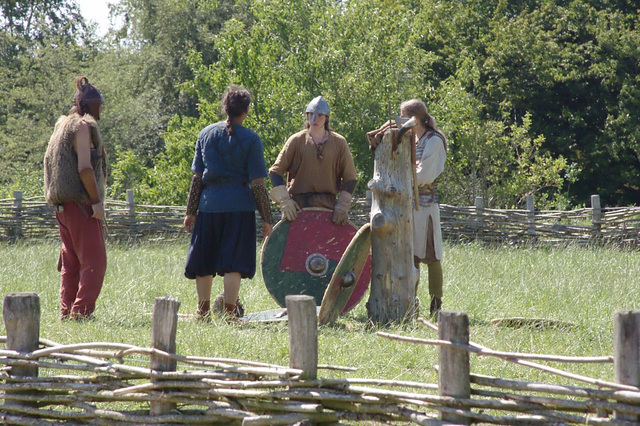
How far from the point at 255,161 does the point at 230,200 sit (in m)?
0.34

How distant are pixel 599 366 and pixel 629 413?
1884 millimetres

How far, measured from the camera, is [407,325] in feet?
19.4

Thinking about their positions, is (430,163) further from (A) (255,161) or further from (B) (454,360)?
(B) (454,360)

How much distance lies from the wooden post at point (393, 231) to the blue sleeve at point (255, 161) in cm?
81

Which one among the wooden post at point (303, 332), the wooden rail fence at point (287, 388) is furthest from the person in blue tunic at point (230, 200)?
the wooden post at point (303, 332)

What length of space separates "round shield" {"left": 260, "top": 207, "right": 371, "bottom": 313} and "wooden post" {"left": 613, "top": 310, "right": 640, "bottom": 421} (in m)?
3.53

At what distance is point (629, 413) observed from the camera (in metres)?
3.05

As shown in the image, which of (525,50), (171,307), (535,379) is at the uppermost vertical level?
(525,50)

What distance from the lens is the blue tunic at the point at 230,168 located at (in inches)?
241

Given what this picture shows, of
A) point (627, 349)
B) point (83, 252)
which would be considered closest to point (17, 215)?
point (83, 252)

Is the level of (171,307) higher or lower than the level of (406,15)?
lower

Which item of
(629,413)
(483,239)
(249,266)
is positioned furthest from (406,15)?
(629,413)

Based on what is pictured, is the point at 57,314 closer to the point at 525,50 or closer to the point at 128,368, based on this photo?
the point at 128,368

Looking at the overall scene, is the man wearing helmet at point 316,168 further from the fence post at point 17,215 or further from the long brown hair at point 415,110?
the fence post at point 17,215
